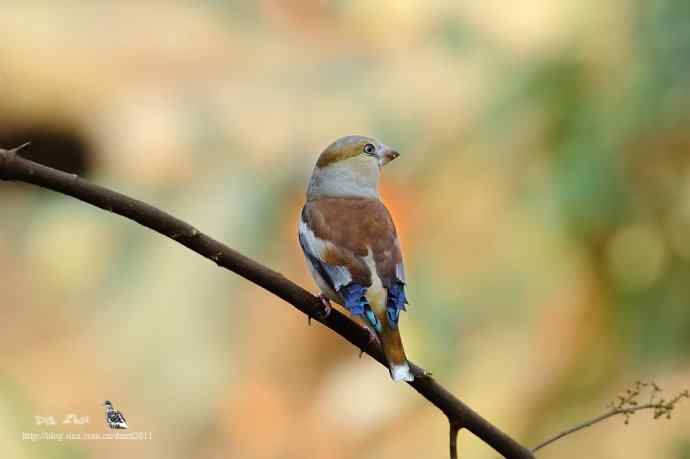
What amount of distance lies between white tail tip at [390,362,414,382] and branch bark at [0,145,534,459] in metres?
0.02

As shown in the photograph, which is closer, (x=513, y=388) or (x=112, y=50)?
(x=513, y=388)

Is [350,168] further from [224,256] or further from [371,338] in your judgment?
[224,256]

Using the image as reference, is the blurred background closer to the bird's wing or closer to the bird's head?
the bird's head

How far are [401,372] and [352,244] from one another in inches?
25.0

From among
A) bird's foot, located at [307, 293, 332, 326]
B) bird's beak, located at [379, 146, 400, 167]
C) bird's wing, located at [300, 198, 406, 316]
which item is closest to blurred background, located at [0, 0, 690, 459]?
bird's beak, located at [379, 146, 400, 167]

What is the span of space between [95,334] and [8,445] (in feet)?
3.55

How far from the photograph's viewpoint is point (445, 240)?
7086mm

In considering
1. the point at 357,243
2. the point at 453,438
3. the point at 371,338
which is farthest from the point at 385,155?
the point at 453,438

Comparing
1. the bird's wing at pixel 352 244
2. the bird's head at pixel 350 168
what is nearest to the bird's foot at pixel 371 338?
the bird's wing at pixel 352 244

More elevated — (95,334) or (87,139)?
(87,139)

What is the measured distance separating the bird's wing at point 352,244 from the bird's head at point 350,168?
0.15 meters

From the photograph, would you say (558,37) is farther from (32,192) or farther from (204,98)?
(32,192)

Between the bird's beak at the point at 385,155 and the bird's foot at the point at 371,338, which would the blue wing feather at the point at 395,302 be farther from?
the bird's beak at the point at 385,155

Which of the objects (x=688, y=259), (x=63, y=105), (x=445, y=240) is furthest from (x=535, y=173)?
(x=63, y=105)
